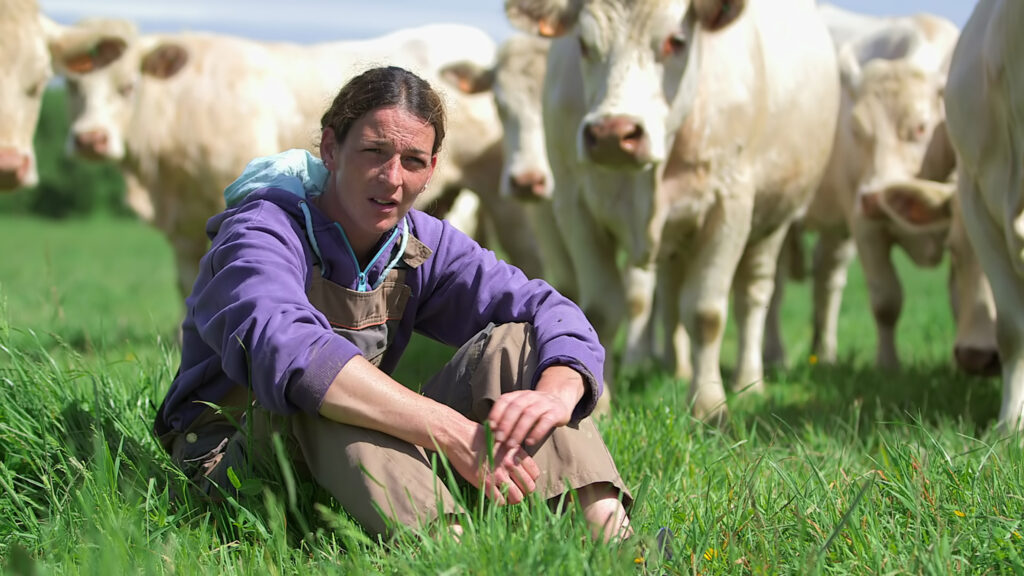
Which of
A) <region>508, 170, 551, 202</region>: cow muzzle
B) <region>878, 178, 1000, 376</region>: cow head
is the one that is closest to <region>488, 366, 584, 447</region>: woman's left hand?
<region>878, 178, 1000, 376</region>: cow head

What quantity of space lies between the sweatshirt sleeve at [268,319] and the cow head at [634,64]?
1911 millimetres

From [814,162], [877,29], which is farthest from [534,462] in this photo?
[877,29]

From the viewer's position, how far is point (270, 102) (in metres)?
7.14

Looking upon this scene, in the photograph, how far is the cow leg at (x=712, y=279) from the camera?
4.87 m

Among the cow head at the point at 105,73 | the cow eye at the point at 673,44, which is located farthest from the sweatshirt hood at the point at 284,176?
the cow head at the point at 105,73

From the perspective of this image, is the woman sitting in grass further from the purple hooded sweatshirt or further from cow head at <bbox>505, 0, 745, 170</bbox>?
cow head at <bbox>505, 0, 745, 170</bbox>

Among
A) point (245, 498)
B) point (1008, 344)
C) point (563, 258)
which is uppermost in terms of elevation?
point (245, 498)

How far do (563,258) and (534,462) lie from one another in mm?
3360

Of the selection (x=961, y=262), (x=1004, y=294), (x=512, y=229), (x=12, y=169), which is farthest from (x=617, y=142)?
(x=512, y=229)

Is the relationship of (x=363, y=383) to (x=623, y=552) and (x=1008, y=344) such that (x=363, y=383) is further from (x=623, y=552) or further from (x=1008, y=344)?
(x=1008, y=344)

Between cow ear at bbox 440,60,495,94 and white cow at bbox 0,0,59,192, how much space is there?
234 cm

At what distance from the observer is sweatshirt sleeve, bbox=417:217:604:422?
266 cm

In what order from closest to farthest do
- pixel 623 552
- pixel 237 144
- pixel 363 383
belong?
pixel 623 552 → pixel 363 383 → pixel 237 144

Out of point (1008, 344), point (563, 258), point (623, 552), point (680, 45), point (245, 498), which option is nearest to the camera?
point (623, 552)
